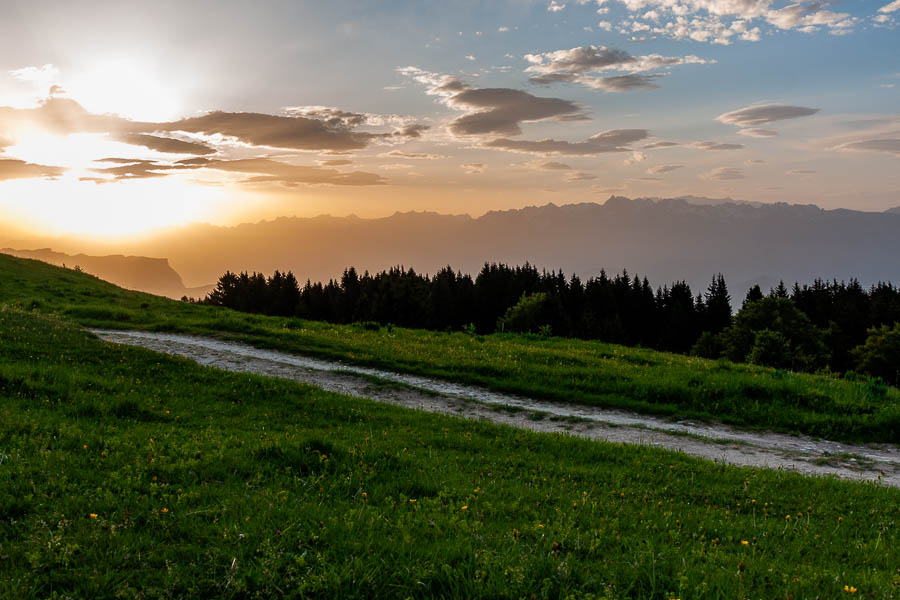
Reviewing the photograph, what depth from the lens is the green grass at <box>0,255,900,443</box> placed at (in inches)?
629

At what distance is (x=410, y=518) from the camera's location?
620cm

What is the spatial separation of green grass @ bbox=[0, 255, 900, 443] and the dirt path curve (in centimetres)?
72

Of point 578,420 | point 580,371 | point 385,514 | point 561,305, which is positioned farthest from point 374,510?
point 561,305

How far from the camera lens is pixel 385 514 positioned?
251 inches

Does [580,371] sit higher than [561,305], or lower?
lower

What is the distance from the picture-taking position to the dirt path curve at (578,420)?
1247 cm

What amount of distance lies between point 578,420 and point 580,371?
4.70 m

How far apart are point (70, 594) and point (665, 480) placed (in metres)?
8.06

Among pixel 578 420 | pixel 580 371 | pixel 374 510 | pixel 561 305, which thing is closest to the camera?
pixel 374 510

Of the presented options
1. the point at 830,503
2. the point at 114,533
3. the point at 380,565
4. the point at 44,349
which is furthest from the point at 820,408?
the point at 44,349

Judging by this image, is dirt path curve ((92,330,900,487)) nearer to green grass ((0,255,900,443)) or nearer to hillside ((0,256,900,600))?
green grass ((0,255,900,443))

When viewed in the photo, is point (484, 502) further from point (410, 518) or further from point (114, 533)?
point (114, 533)

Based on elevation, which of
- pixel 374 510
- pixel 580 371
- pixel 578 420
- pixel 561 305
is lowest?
pixel 578 420

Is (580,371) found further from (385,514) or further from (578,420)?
(385,514)
